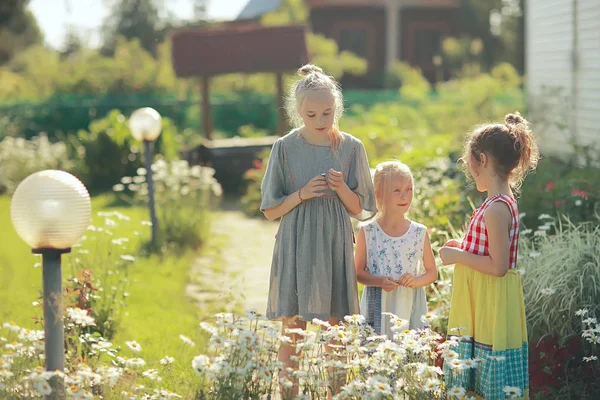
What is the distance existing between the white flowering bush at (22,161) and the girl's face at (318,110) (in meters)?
11.0

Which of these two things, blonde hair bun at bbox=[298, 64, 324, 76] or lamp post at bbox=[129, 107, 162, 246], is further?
lamp post at bbox=[129, 107, 162, 246]

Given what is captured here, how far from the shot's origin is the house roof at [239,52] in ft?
45.4

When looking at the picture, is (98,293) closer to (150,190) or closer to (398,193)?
(398,193)

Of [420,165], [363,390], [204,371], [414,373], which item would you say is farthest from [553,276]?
[420,165]

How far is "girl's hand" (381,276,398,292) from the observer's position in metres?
3.65

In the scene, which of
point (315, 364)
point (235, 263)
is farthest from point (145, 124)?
point (315, 364)

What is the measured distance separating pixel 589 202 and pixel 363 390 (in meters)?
3.39

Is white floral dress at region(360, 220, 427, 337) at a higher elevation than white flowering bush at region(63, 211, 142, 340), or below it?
higher

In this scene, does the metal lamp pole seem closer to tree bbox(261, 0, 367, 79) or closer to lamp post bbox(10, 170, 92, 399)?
Answer: lamp post bbox(10, 170, 92, 399)

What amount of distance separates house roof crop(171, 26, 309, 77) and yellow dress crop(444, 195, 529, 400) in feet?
35.2

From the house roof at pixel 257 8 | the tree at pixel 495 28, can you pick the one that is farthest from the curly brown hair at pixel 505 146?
the tree at pixel 495 28

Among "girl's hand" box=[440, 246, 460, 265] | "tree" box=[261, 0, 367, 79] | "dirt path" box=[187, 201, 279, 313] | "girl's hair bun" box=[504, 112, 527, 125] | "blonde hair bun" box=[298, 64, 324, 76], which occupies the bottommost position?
"dirt path" box=[187, 201, 279, 313]

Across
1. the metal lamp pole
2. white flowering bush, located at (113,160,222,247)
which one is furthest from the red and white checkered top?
white flowering bush, located at (113,160,222,247)

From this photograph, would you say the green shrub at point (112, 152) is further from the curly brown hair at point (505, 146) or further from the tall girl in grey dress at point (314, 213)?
the curly brown hair at point (505, 146)
